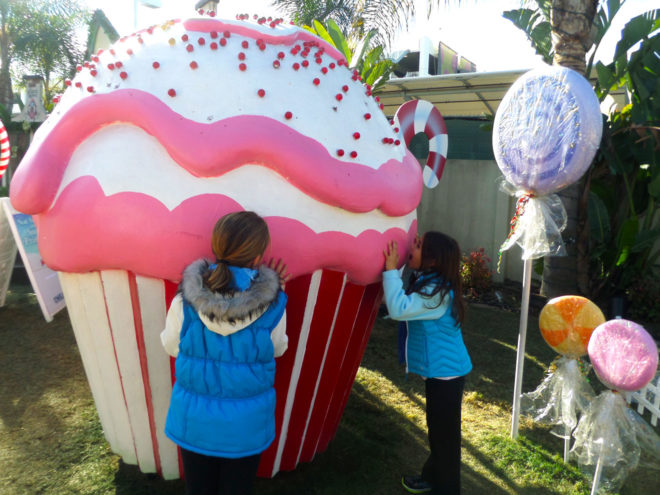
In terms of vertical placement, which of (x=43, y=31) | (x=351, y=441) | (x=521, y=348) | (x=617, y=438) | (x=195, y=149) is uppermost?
(x=43, y=31)

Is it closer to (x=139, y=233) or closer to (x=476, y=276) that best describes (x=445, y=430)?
(x=139, y=233)

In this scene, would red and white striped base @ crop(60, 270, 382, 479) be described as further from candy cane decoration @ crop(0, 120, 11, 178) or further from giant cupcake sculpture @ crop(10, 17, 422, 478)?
candy cane decoration @ crop(0, 120, 11, 178)

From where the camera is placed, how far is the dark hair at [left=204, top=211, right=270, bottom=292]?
1705 mm

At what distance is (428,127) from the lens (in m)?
3.67

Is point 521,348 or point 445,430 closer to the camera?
point 445,430

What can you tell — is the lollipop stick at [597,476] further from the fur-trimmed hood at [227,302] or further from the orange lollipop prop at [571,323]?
the fur-trimmed hood at [227,302]

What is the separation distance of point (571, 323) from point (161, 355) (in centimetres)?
206

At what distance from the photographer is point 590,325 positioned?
2703 millimetres

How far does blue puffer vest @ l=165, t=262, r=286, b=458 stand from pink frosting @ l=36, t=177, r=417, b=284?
0.83 ft

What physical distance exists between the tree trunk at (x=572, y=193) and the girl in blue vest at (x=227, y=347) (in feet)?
15.9

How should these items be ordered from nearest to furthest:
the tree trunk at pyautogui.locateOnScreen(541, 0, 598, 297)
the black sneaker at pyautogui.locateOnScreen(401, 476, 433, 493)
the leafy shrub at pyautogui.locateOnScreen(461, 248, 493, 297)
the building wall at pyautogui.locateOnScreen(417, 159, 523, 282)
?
the black sneaker at pyautogui.locateOnScreen(401, 476, 433, 493) < the tree trunk at pyautogui.locateOnScreen(541, 0, 598, 297) < the leafy shrub at pyautogui.locateOnScreen(461, 248, 493, 297) < the building wall at pyautogui.locateOnScreen(417, 159, 523, 282)

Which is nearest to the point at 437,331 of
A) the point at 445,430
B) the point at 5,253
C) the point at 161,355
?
the point at 445,430

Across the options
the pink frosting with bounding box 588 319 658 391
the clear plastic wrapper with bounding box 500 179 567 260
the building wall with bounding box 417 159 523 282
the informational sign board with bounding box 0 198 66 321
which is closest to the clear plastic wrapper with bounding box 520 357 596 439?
the pink frosting with bounding box 588 319 658 391

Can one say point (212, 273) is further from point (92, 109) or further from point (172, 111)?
point (92, 109)
